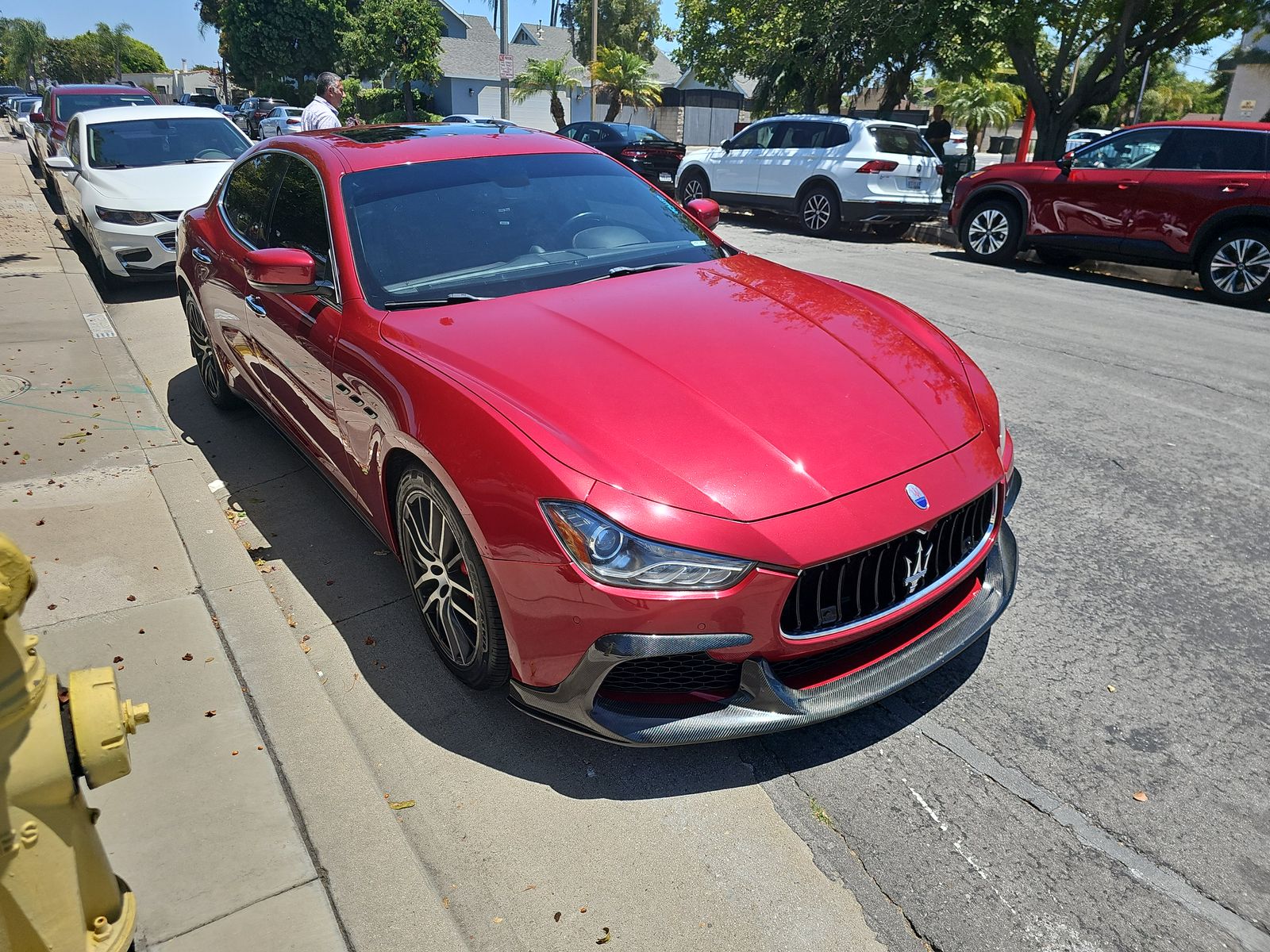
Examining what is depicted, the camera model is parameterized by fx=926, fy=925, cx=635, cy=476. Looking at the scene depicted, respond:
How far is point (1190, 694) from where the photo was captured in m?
3.07

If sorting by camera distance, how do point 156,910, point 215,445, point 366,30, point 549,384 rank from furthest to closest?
point 366,30 → point 215,445 → point 549,384 → point 156,910

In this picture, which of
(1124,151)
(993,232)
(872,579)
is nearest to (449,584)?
(872,579)

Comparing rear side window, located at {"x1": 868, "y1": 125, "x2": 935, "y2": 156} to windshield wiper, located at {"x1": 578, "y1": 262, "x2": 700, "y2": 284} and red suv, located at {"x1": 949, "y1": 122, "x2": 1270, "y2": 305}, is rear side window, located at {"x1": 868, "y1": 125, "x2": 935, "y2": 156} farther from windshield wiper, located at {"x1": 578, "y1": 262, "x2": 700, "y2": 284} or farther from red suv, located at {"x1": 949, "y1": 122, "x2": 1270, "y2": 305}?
windshield wiper, located at {"x1": 578, "y1": 262, "x2": 700, "y2": 284}

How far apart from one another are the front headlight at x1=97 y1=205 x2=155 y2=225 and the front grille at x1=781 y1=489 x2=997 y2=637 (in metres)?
8.34

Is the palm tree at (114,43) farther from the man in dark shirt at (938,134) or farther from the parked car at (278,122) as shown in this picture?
the man in dark shirt at (938,134)

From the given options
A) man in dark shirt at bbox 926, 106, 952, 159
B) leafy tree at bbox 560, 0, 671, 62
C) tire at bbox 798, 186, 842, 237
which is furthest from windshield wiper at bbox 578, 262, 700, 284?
leafy tree at bbox 560, 0, 671, 62

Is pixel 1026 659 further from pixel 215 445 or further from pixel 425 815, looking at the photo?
pixel 215 445

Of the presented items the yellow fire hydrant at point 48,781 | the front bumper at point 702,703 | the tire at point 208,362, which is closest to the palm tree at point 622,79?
the tire at point 208,362

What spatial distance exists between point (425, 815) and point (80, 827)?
3.56 ft

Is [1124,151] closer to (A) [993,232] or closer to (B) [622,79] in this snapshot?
(A) [993,232]

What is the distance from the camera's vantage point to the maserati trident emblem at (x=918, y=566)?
2650 millimetres

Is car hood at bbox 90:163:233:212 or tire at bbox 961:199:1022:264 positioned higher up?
car hood at bbox 90:163:233:212

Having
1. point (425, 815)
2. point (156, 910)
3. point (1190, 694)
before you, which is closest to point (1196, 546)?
point (1190, 694)

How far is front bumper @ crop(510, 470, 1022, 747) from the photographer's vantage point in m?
2.42
